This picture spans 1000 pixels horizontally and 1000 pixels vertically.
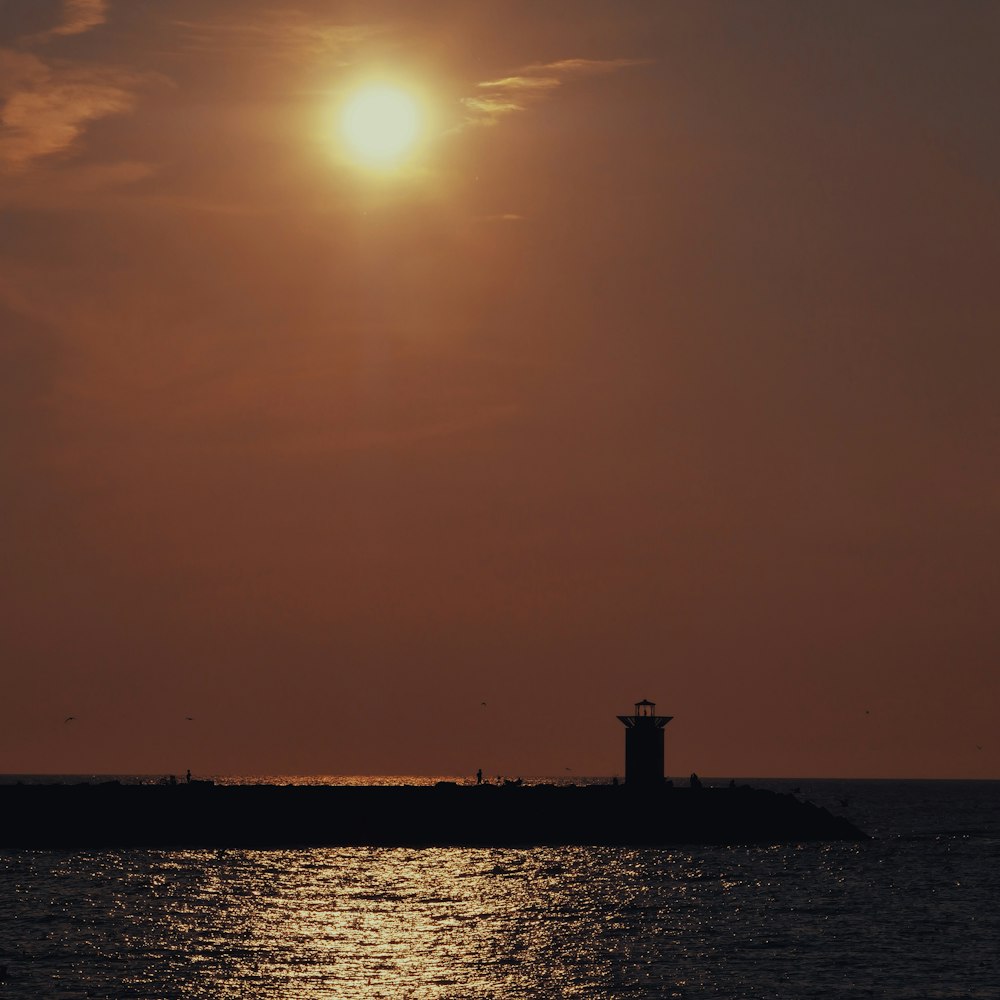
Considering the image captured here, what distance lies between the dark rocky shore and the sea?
7.46 feet

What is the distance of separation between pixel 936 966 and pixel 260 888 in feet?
109

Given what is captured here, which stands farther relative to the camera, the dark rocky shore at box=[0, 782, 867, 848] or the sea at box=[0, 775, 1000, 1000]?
the dark rocky shore at box=[0, 782, 867, 848]

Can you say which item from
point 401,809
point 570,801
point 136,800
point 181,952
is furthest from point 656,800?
point 181,952

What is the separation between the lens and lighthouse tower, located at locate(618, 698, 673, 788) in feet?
355

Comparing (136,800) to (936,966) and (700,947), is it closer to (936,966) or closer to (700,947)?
(700,947)

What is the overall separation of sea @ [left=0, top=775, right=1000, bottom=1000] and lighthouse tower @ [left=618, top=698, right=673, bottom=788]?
664cm

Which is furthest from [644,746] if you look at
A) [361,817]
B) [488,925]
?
[488,925]

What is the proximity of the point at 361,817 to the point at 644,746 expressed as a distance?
18.6 meters

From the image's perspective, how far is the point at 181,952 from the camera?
60344 mm

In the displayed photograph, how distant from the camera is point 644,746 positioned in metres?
108

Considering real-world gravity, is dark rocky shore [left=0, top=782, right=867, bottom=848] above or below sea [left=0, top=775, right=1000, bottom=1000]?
above

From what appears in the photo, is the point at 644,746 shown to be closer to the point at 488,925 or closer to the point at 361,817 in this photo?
the point at 361,817

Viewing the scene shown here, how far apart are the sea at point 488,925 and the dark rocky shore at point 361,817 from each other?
2.27 meters

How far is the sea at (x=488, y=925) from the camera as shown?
5447cm
